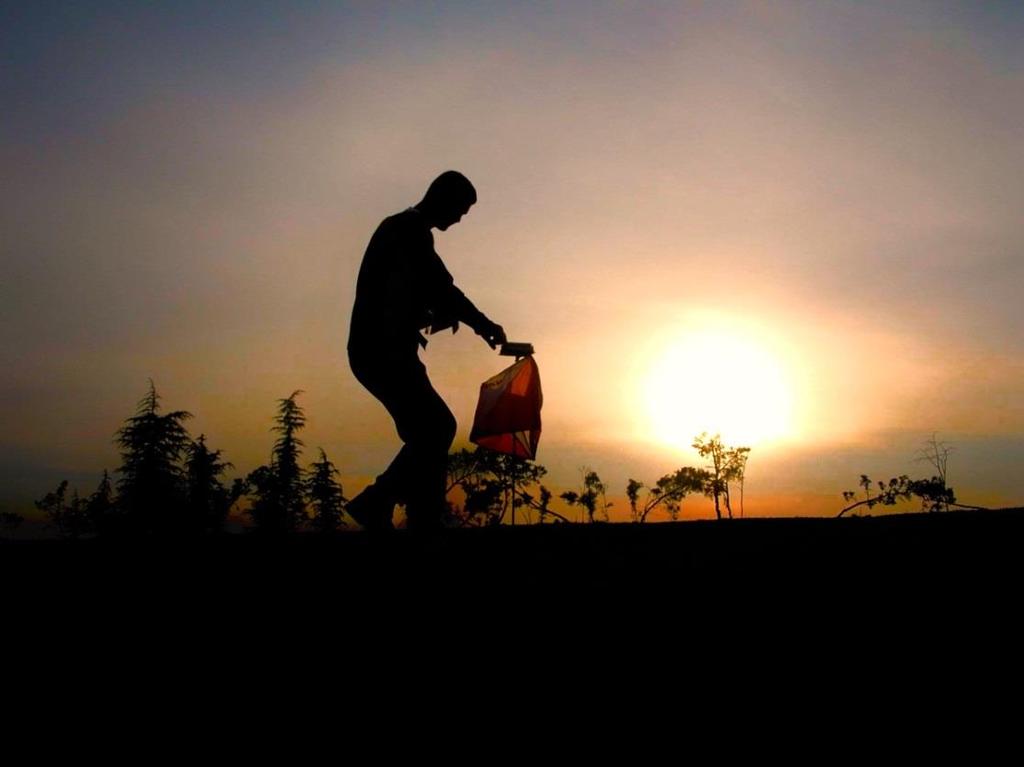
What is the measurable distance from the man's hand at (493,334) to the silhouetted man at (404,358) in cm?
64

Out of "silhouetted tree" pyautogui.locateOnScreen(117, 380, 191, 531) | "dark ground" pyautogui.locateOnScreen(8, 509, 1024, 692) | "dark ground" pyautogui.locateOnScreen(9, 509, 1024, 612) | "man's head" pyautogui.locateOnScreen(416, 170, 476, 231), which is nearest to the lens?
"dark ground" pyautogui.locateOnScreen(8, 509, 1024, 692)

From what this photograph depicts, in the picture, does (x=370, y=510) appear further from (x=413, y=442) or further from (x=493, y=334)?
(x=493, y=334)

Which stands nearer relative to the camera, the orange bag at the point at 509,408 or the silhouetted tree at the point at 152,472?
the orange bag at the point at 509,408

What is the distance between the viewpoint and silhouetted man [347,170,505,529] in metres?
5.49

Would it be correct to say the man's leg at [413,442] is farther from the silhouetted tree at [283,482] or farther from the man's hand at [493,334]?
the silhouetted tree at [283,482]

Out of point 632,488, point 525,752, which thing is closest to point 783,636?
point 525,752

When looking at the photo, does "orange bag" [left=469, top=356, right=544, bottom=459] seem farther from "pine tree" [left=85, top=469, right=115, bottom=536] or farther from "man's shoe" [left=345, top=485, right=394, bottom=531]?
"pine tree" [left=85, top=469, right=115, bottom=536]

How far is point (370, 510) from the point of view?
557cm

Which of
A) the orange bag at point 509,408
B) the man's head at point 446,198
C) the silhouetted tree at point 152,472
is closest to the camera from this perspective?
the man's head at point 446,198

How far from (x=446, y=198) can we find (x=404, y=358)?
3.81 feet

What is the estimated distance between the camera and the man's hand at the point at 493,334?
6.20 metres

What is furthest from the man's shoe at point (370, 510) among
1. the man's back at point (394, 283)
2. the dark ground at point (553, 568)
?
the man's back at point (394, 283)

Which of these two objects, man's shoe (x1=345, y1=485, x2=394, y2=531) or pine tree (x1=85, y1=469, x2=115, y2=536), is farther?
pine tree (x1=85, y1=469, x2=115, y2=536)

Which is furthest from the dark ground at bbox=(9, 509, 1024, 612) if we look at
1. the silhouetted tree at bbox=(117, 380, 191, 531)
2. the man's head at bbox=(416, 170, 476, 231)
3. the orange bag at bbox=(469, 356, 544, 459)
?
the silhouetted tree at bbox=(117, 380, 191, 531)
